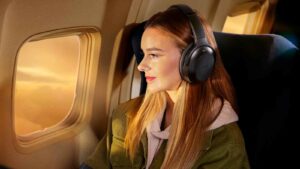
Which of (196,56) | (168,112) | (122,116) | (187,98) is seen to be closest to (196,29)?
(196,56)

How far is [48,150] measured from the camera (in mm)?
1847

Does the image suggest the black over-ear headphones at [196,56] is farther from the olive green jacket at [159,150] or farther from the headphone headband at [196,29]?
the olive green jacket at [159,150]

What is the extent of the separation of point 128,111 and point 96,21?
1.24 feet

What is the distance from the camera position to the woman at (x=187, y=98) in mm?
1361

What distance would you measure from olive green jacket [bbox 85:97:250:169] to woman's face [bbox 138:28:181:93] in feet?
0.73

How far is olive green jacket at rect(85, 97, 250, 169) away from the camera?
4.58 ft

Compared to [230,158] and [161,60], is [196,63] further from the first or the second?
[230,158]

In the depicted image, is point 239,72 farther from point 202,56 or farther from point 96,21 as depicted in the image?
point 96,21

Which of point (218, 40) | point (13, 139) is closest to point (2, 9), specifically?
point (13, 139)

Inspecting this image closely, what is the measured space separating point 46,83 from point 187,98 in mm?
1433

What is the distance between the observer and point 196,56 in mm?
1312

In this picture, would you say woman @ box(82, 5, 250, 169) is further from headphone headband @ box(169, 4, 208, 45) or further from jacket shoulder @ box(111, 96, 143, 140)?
jacket shoulder @ box(111, 96, 143, 140)

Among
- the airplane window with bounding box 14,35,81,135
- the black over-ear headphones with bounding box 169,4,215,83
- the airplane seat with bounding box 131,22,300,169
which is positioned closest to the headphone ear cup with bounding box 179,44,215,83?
the black over-ear headphones with bounding box 169,4,215,83

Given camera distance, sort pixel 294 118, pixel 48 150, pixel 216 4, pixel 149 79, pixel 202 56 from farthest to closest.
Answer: pixel 216 4 < pixel 48 150 < pixel 294 118 < pixel 149 79 < pixel 202 56
